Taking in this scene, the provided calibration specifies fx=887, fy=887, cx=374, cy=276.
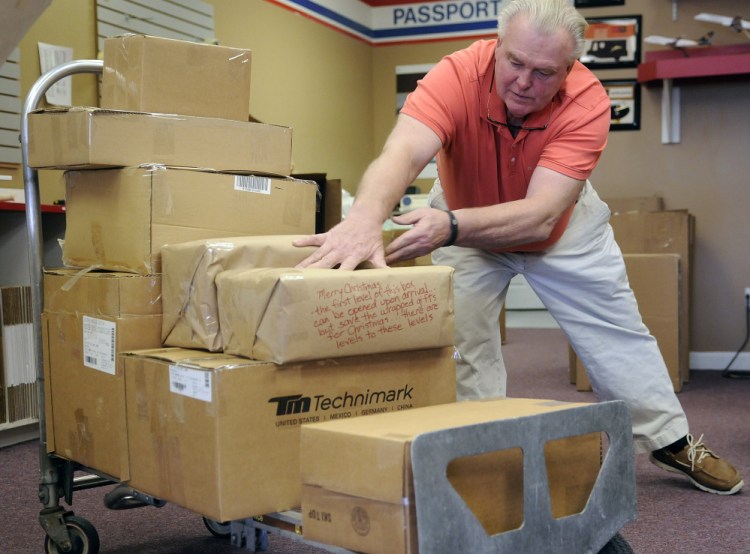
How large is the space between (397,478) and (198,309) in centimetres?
53

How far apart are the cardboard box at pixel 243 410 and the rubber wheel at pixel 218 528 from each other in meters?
0.50

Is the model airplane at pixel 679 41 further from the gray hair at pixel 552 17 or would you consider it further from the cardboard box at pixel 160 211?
the cardboard box at pixel 160 211

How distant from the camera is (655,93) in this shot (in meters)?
4.32

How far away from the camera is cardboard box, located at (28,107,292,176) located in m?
1.49

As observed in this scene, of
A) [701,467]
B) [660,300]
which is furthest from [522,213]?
[660,300]

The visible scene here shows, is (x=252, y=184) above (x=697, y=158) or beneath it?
beneath

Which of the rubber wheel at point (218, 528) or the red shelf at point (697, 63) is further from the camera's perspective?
the red shelf at point (697, 63)

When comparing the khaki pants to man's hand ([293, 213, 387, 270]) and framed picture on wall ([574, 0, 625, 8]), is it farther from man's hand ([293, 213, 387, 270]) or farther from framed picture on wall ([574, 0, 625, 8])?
framed picture on wall ([574, 0, 625, 8])

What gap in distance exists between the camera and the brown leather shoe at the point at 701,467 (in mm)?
2162

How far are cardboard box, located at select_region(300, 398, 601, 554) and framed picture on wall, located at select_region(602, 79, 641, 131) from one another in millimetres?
3477

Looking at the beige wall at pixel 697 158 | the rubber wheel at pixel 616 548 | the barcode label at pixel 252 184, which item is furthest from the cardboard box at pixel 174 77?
the beige wall at pixel 697 158

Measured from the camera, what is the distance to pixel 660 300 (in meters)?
3.65

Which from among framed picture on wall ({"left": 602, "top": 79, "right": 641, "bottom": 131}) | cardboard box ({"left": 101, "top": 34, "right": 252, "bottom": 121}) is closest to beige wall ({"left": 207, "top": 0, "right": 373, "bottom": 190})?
framed picture on wall ({"left": 602, "top": 79, "right": 641, "bottom": 131})

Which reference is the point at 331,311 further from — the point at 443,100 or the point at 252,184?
the point at 443,100
